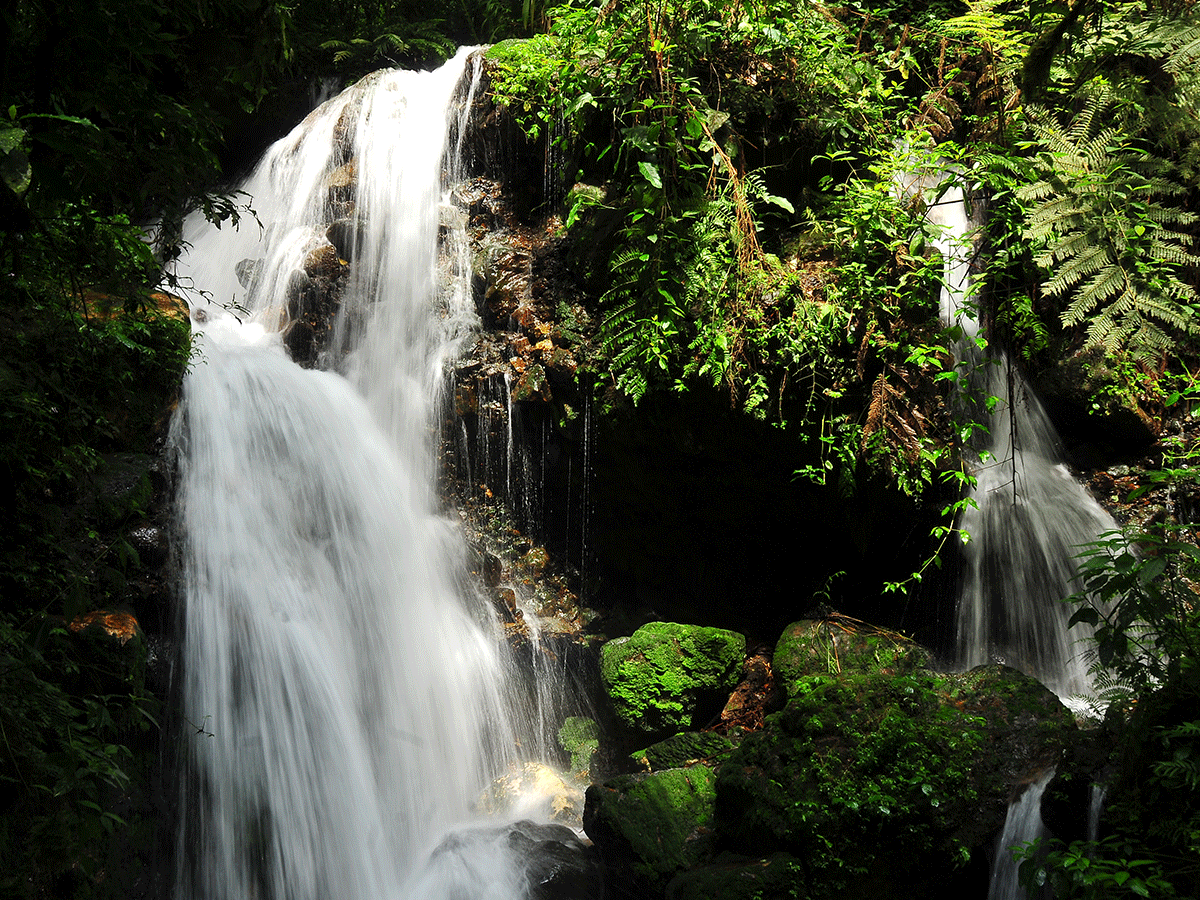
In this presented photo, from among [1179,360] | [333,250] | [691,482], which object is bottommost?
[691,482]

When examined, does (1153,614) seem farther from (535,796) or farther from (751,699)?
(535,796)

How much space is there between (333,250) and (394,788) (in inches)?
222

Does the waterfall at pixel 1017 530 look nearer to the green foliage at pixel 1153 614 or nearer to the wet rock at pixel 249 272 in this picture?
the green foliage at pixel 1153 614

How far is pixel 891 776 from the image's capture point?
385 cm

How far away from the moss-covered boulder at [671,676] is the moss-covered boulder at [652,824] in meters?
0.81

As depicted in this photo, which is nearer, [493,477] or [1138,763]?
[1138,763]

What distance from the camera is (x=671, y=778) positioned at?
4.75 m

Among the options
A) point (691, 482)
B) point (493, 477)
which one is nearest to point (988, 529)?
point (691, 482)

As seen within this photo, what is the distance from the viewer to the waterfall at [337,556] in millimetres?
4641

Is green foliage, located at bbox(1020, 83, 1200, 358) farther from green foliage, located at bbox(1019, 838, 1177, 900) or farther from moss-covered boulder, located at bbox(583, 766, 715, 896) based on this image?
moss-covered boulder, located at bbox(583, 766, 715, 896)

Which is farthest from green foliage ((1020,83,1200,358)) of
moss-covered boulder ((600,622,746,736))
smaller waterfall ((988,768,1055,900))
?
moss-covered boulder ((600,622,746,736))

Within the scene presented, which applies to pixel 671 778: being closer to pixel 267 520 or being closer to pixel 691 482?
pixel 691 482

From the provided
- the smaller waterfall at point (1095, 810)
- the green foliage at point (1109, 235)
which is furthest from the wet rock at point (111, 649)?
the green foliage at point (1109, 235)

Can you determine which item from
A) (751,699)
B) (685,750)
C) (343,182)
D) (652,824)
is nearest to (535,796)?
(685,750)
